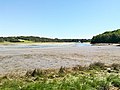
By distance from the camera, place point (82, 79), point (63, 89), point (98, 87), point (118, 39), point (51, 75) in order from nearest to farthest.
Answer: point (63, 89) → point (98, 87) → point (82, 79) → point (51, 75) → point (118, 39)

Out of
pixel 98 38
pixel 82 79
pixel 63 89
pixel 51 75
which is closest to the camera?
pixel 63 89

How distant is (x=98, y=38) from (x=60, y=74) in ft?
507

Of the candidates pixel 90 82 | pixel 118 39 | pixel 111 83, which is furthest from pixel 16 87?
pixel 118 39

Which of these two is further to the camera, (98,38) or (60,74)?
(98,38)

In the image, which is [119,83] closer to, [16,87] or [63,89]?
[63,89]

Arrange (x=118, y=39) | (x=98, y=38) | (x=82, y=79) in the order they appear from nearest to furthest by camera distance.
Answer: (x=82, y=79), (x=118, y=39), (x=98, y=38)

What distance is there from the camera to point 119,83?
12172mm

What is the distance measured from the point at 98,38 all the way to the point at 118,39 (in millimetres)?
21823

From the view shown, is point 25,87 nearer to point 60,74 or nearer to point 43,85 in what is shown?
point 43,85

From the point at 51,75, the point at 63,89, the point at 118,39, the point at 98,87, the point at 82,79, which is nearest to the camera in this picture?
the point at 63,89

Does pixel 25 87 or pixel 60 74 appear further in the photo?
pixel 60 74

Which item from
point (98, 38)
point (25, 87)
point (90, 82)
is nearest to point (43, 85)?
point (25, 87)

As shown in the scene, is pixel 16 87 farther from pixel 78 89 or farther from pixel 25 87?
pixel 78 89

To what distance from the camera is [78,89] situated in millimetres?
10867
